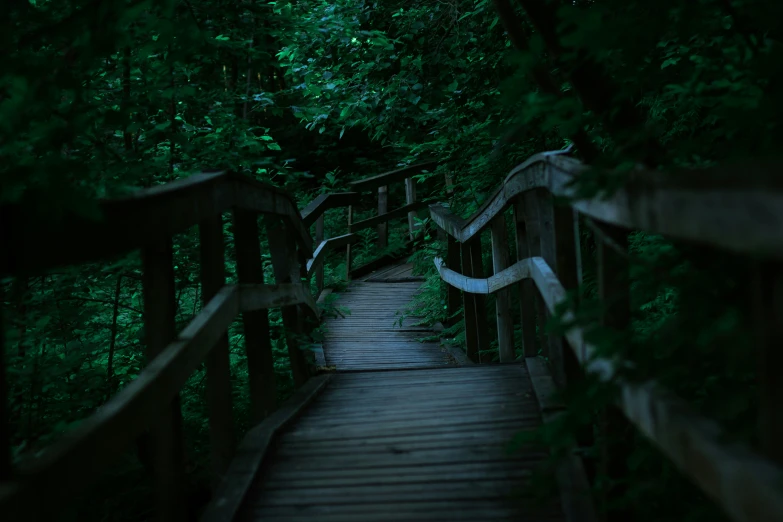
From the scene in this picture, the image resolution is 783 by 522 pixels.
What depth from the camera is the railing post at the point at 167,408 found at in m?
2.67

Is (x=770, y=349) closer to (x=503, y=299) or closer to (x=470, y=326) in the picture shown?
(x=503, y=299)

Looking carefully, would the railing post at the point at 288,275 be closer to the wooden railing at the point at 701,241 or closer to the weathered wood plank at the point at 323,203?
the wooden railing at the point at 701,241

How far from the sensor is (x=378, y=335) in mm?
8641

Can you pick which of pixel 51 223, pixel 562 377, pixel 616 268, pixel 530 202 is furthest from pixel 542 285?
pixel 51 223

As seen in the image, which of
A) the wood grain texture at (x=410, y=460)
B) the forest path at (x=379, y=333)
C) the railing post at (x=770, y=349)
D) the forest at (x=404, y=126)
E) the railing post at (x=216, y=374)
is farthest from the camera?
the forest path at (x=379, y=333)

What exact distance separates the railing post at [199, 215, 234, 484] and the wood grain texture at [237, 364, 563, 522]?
197mm

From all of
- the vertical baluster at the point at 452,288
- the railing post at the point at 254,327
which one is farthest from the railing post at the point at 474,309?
the railing post at the point at 254,327

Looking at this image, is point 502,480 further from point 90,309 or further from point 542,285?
point 90,309

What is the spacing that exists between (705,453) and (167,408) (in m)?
1.76

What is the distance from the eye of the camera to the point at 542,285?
3.78m

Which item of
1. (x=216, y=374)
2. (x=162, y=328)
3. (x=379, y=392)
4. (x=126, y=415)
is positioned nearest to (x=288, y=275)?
(x=379, y=392)

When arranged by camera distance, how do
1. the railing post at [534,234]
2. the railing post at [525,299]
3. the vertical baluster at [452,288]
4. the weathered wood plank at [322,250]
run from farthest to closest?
the weathered wood plank at [322,250]
the vertical baluster at [452,288]
the railing post at [525,299]
the railing post at [534,234]

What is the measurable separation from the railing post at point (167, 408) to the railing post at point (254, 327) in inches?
45.4

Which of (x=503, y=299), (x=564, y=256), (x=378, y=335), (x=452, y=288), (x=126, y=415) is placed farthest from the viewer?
(x=452, y=288)
